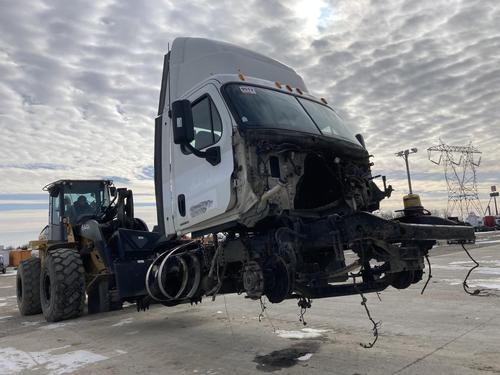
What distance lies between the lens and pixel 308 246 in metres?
4.36

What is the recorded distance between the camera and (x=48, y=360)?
566 centimetres

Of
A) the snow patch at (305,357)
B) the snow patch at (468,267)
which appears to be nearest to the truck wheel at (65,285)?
the snow patch at (305,357)

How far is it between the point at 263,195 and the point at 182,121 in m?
1.24

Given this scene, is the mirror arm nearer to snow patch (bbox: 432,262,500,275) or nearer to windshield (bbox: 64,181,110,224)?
windshield (bbox: 64,181,110,224)

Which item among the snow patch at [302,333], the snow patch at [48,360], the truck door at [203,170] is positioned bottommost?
the snow patch at [302,333]

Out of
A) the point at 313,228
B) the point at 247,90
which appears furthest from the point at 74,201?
the point at 313,228

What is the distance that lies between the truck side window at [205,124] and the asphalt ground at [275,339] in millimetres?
2433

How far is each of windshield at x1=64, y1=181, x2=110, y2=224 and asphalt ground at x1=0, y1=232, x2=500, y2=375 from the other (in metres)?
2.33

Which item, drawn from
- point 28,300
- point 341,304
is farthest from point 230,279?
point 28,300

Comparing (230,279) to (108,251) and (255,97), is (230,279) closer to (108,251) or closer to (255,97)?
(255,97)

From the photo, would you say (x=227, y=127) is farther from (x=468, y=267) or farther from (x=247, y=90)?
(x=468, y=267)

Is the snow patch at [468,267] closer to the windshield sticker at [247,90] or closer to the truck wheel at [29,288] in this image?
the windshield sticker at [247,90]

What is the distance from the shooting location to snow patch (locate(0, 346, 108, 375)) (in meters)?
5.27

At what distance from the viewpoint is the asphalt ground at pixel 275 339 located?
4.83m
